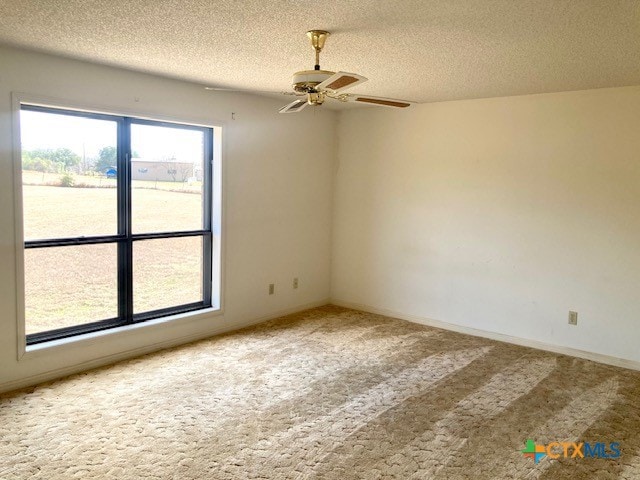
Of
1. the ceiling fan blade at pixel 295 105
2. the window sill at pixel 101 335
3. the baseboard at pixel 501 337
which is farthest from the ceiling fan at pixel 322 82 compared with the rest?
the baseboard at pixel 501 337

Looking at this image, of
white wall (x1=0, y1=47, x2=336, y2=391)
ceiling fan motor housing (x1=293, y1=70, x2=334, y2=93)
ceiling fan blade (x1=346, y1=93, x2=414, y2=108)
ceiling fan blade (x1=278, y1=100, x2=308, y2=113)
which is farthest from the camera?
white wall (x1=0, y1=47, x2=336, y2=391)

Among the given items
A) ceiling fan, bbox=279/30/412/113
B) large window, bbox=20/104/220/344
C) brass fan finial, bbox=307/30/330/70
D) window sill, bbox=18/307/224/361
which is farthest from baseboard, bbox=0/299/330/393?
brass fan finial, bbox=307/30/330/70

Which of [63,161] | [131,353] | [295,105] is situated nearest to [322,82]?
[295,105]

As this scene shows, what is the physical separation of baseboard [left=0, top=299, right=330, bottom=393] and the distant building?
1.45 metres

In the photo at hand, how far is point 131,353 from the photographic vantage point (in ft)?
13.8

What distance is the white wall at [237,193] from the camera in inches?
137

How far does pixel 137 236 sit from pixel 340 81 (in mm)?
2563

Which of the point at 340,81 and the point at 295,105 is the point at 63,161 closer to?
the point at 295,105

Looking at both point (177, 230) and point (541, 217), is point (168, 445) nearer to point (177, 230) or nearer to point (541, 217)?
point (177, 230)

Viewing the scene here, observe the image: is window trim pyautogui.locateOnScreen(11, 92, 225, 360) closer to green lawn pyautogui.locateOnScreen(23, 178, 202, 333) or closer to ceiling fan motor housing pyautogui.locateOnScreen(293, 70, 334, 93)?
green lawn pyautogui.locateOnScreen(23, 178, 202, 333)

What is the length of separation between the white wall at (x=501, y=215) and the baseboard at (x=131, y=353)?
1258 mm

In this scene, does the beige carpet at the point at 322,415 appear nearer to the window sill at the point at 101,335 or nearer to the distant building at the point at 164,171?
the window sill at the point at 101,335

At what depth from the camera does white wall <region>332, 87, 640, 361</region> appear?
4.26 meters

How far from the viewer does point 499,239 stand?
16.1ft
